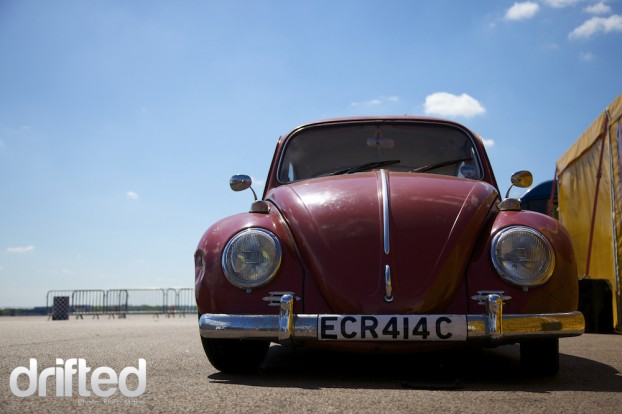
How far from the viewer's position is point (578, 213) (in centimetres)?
827

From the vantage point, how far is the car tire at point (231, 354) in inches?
131

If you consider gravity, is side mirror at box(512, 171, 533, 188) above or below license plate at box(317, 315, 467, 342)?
above

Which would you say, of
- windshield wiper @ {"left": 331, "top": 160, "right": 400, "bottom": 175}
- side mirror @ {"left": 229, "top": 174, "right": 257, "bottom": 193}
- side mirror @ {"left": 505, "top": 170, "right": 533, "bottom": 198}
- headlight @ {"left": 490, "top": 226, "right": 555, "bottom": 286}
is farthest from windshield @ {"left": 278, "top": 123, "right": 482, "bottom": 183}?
headlight @ {"left": 490, "top": 226, "right": 555, "bottom": 286}

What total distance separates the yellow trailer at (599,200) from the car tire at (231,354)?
486 centimetres

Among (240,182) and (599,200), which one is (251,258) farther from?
(599,200)

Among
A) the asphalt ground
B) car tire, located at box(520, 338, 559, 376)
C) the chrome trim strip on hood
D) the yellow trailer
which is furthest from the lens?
the yellow trailer

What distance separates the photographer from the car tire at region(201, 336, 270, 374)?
3.33 m

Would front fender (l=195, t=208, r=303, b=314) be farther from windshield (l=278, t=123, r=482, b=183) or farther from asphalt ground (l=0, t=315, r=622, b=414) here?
windshield (l=278, t=123, r=482, b=183)

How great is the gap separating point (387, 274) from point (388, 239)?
0.20 metres

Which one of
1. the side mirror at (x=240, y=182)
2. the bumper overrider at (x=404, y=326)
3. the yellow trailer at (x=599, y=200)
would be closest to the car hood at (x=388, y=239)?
the bumper overrider at (x=404, y=326)

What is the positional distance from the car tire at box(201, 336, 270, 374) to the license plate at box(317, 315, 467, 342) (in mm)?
751

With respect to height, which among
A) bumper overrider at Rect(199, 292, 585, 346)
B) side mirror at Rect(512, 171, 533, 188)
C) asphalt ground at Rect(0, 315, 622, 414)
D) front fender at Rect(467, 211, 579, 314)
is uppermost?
side mirror at Rect(512, 171, 533, 188)

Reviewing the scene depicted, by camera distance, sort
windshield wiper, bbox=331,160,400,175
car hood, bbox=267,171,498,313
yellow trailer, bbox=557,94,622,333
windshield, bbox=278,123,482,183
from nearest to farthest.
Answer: car hood, bbox=267,171,498,313, windshield wiper, bbox=331,160,400,175, windshield, bbox=278,123,482,183, yellow trailer, bbox=557,94,622,333

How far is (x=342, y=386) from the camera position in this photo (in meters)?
2.90
